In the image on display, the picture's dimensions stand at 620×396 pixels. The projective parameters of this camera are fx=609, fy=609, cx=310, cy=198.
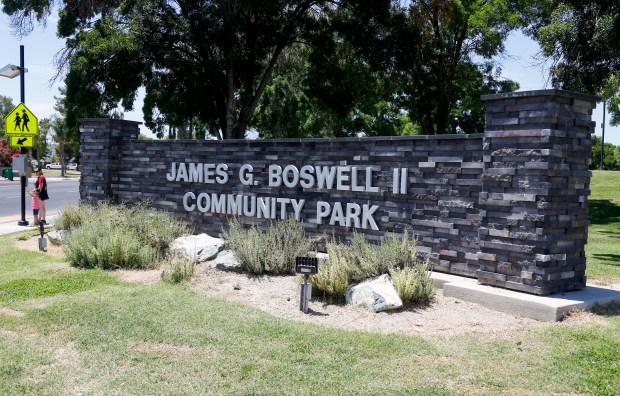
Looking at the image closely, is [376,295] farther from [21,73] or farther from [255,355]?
[21,73]

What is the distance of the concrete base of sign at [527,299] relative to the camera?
6.51 metres

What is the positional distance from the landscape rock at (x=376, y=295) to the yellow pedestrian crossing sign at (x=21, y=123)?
36.2ft

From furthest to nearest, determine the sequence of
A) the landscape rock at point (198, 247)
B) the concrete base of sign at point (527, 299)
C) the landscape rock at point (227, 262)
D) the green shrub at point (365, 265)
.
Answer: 1. the landscape rock at point (198, 247)
2. the landscape rock at point (227, 262)
3. the green shrub at point (365, 265)
4. the concrete base of sign at point (527, 299)

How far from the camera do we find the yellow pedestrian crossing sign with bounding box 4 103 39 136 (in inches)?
590

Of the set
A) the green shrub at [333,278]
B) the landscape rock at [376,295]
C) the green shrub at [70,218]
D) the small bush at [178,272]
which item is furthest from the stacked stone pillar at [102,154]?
the landscape rock at [376,295]

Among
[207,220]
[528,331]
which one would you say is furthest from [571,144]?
[207,220]

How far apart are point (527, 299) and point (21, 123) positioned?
13049 mm

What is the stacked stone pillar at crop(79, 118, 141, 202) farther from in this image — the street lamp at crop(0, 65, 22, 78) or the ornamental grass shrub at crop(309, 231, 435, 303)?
the ornamental grass shrub at crop(309, 231, 435, 303)

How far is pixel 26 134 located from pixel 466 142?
1161 cm

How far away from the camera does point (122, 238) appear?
951 cm

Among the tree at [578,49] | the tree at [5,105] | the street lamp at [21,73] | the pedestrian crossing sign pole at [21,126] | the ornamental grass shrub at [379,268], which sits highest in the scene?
the tree at [5,105]

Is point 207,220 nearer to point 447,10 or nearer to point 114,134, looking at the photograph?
point 114,134

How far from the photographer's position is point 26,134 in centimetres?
1505

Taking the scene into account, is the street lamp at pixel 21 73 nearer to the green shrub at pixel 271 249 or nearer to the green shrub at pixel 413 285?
the green shrub at pixel 271 249
